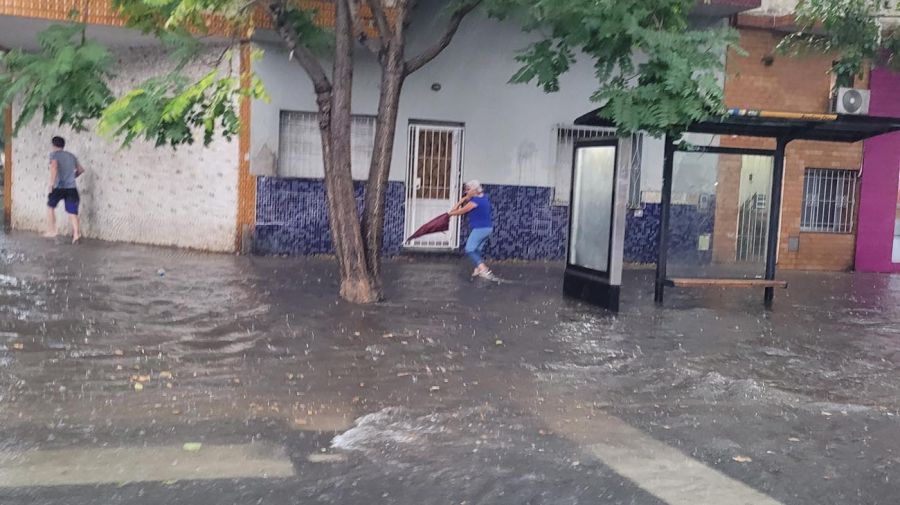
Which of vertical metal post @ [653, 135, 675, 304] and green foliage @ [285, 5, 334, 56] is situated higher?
green foliage @ [285, 5, 334, 56]

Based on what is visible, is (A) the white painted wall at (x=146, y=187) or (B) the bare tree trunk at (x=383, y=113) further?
(A) the white painted wall at (x=146, y=187)

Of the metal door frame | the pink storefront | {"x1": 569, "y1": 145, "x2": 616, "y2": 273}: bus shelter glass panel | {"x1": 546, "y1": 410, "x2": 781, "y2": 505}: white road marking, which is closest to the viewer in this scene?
{"x1": 546, "y1": 410, "x2": 781, "y2": 505}: white road marking

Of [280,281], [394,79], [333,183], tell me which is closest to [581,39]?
[394,79]

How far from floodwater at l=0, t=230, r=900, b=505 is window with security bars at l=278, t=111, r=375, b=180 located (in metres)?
3.07

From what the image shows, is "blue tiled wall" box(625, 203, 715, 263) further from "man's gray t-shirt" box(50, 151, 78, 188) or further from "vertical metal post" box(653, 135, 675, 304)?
"man's gray t-shirt" box(50, 151, 78, 188)

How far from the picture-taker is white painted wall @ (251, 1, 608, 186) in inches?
531

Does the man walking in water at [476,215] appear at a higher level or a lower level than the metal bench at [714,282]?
higher

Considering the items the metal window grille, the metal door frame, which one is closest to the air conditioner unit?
the metal window grille

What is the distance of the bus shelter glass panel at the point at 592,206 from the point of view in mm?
10188

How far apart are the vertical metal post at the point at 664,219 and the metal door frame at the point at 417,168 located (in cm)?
443

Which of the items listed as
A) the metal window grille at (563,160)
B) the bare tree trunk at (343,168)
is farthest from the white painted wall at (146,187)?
the metal window grille at (563,160)

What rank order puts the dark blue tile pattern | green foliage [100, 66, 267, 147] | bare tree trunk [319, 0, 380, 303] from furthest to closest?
1. the dark blue tile pattern
2. bare tree trunk [319, 0, 380, 303]
3. green foliage [100, 66, 267, 147]

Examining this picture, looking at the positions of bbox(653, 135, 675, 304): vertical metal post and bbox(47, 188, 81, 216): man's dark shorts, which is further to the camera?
bbox(47, 188, 81, 216): man's dark shorts

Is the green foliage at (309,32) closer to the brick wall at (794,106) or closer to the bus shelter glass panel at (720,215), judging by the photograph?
the bus shelter glass panel at (720,215)
